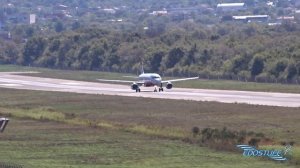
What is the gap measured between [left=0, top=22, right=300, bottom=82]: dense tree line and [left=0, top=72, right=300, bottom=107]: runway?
15.7 meters

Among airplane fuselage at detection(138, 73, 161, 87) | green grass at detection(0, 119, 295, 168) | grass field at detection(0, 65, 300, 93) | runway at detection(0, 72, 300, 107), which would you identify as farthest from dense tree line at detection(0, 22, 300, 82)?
green grass at detection(0, 119, 295, 168)

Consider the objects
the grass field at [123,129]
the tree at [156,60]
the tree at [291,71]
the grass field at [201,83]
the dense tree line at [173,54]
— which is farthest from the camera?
the tree at [156,60]

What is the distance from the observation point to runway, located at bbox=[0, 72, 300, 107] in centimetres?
9275

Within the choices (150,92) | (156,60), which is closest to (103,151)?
(150,92)

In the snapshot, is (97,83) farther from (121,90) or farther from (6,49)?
(6,49)

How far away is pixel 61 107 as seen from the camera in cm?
8988

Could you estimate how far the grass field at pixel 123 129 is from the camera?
53.9 m

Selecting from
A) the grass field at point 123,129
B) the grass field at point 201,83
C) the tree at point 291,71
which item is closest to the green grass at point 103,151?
the grass field at point 123,129

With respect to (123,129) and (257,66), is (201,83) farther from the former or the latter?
(123,129)

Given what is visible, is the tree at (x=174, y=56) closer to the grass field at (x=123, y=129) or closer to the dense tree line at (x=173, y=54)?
the dense tree line at (x=173, y=54)

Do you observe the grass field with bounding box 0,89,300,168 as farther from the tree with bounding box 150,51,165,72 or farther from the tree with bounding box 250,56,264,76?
the tree with bounding box 150,51,165,72

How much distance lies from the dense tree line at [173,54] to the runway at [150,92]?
51.4 ft

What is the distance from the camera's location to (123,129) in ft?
227

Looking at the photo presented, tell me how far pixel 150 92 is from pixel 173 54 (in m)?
37.9
